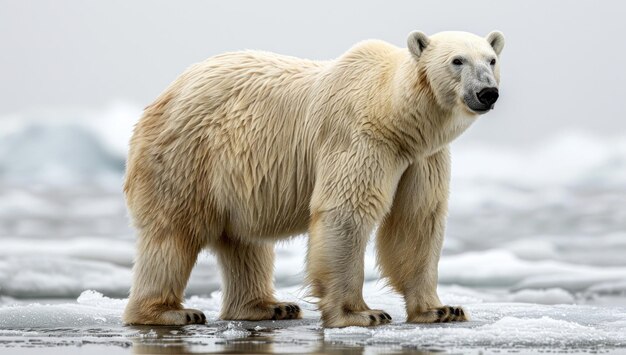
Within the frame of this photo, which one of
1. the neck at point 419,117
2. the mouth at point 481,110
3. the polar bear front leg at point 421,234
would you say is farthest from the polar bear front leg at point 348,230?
the mouth at point 481,110

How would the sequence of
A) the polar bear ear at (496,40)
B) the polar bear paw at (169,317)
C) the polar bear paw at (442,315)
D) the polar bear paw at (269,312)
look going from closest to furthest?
1. the polar bear ear at (496,40)
2. the polar bear paw at (442,315)
3. the polar bear paw at (169,317)
4. the polar bear paw at (269,312)

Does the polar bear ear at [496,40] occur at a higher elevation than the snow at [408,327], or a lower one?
higher

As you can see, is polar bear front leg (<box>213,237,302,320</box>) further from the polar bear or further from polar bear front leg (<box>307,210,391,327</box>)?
polar bear front leg (<box>307,210,391,327</box>)

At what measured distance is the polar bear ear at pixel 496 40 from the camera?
29.5 feet

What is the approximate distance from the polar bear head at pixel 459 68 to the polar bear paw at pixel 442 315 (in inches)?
59.9

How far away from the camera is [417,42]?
8.77m

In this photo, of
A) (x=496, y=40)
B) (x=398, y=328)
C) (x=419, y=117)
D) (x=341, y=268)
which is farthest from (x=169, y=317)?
(x=496, y=40)

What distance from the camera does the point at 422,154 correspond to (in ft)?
29.4

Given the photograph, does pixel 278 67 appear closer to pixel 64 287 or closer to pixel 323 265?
pixel 323 265

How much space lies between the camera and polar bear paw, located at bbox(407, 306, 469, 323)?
911 cm

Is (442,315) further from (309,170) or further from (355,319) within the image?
(309,170)

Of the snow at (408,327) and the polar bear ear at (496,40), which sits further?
the polar bear ear at (496,40)

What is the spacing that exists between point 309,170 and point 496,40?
166cm

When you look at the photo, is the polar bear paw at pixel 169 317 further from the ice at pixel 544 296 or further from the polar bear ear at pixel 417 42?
the ice at pixel 544 296
